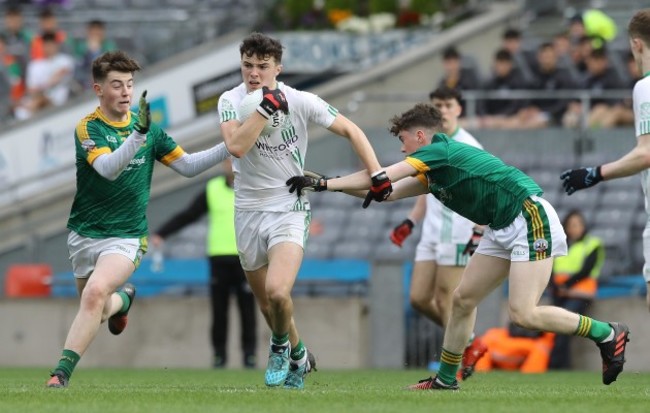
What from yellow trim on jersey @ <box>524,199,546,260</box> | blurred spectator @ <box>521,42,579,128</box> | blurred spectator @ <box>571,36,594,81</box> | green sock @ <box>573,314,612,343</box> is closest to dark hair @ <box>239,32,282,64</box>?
yellow trim on jersey @ <box>524,199,546,260</box>

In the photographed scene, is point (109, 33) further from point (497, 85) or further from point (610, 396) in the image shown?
point (610, 396)

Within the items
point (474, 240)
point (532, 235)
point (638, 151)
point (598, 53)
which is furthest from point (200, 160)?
point (598, 53)

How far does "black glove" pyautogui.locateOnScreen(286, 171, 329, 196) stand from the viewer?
10953 mm

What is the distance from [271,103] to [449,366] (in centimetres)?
223

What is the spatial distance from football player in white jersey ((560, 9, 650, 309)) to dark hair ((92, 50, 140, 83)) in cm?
328

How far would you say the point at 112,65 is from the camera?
38.9ft

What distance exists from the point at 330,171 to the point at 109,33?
15.5 ft

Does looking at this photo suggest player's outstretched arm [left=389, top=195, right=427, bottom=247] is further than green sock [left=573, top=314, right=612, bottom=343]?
Yes

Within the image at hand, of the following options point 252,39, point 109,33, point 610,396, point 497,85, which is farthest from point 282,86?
point 109,33

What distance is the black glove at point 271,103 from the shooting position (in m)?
11.0

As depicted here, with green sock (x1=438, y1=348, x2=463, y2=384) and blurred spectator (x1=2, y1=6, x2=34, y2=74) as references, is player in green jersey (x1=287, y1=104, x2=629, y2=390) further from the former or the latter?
blurred spectator (x1=2, y1=6, x2=34, y2=74)

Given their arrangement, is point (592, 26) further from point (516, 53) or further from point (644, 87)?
point (644, 87)

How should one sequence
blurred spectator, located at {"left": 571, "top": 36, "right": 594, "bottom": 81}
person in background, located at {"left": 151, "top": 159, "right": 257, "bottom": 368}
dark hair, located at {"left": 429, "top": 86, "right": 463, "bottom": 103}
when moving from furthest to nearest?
blurred spectator, located at {"left": 571, "top": 36, "right": 594, "bottom": 81}
person in background, located at {"left": 151, "top": 159, "right": 257, "bottom": 368}
dark hair, located at {"left": 429, "top": 86, "right": 463, "bottom": 103}

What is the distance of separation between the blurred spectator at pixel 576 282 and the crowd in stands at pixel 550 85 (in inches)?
156
